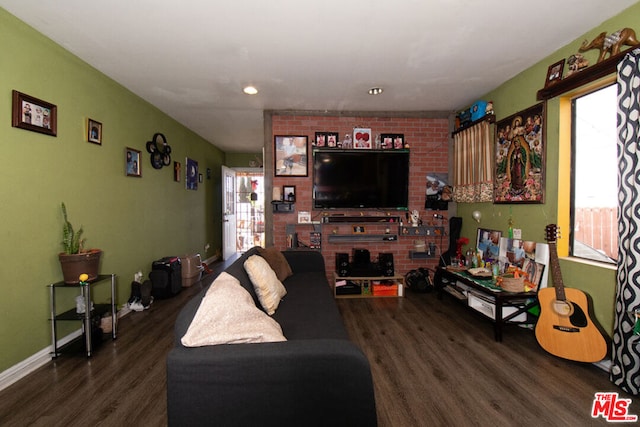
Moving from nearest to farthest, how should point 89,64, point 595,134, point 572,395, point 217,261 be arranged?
1. point 572,395
2. point 595,134
3. point 89,64
4. point 217,261

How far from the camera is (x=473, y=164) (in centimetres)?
360

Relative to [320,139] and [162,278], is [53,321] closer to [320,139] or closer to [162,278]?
[162,278]

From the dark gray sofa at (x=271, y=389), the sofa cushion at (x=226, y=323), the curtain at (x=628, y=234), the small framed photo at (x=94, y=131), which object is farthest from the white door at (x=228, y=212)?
the curtain at (x=628, y=234)

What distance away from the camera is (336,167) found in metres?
3.98

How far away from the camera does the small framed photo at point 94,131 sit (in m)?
2.71

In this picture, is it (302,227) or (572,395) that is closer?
(572,395)

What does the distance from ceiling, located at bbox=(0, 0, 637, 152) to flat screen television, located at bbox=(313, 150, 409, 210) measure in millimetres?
769

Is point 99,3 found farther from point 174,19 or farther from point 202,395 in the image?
point 202,395

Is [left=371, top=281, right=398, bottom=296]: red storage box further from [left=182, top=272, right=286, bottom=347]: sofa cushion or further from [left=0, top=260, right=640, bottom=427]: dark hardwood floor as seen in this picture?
[left=182, top=272, right=286, bottom=347]: sofa cushion

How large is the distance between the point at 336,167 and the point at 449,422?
303cm

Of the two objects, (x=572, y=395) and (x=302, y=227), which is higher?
(x=302, y=227)

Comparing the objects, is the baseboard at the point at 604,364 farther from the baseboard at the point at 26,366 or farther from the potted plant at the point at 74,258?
the baseboard at the point at 26,366

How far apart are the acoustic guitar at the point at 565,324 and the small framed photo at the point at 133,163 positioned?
169 inches

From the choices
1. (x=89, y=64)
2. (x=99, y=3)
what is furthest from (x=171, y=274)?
(x=99, y=3)
